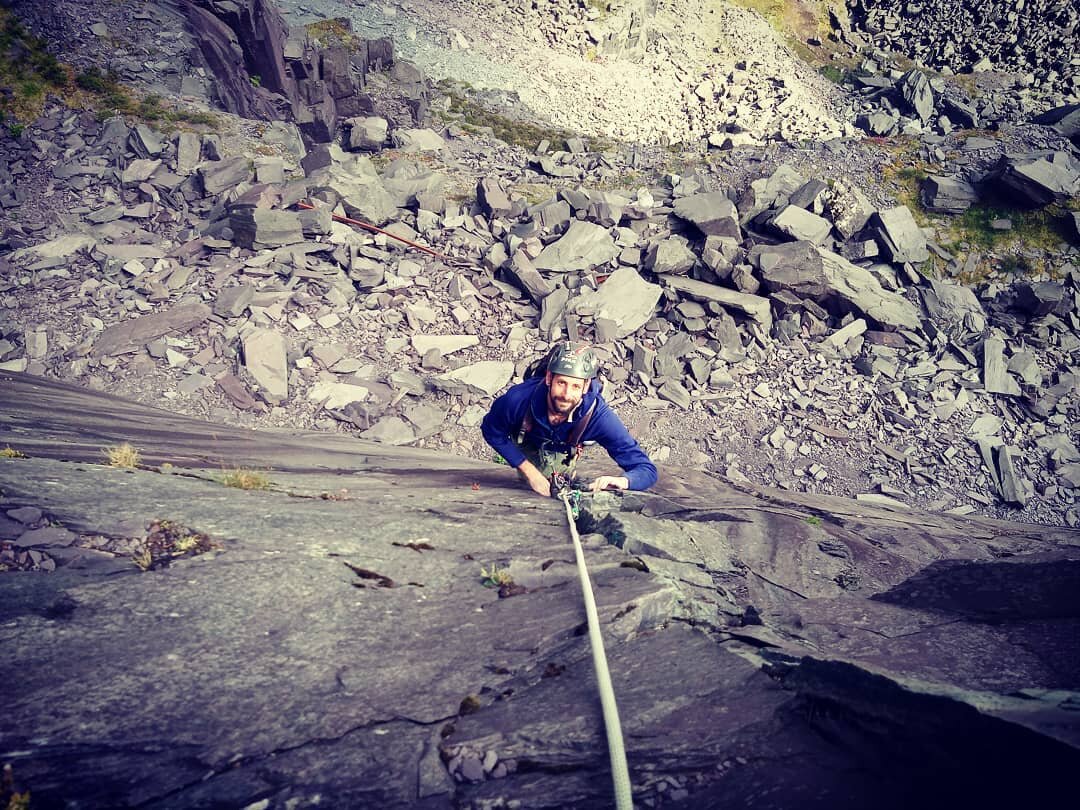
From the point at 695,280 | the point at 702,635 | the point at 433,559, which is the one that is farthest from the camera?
the point at 695,280

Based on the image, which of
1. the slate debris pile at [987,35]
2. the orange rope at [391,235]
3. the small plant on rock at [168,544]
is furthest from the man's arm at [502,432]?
the slate debris pile at [987,35]

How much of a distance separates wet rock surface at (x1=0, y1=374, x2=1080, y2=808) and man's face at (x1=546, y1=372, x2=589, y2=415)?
106cm

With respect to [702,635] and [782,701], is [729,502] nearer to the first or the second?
[702,635]

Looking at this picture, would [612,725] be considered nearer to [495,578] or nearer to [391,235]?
[495,578]

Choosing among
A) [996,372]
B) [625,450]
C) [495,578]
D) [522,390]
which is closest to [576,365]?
[522,390]

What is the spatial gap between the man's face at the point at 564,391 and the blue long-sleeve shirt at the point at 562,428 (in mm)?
127

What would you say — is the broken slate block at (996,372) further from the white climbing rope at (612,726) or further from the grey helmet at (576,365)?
the white climbing rope at (612,726)

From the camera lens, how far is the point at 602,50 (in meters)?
30.0

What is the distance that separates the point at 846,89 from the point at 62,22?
31.0 meters

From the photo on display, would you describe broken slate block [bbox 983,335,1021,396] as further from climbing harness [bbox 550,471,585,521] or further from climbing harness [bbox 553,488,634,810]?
climbing harness [bbox 553,488,634,810]

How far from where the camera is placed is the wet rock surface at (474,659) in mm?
2443

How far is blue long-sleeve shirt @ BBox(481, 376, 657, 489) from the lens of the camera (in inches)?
217

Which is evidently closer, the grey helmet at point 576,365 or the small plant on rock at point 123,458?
the grey helmet at point 576,365

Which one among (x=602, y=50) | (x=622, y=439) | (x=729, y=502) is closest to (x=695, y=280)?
(x=729, y=502)
